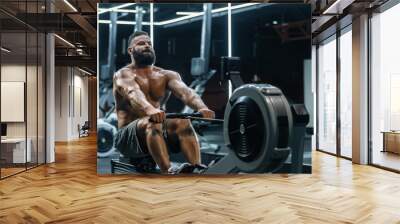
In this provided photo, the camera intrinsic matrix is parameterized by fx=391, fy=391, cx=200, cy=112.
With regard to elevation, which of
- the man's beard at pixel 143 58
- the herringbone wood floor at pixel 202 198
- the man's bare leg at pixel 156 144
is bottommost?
the herringbone wood floor at pixel 202 198

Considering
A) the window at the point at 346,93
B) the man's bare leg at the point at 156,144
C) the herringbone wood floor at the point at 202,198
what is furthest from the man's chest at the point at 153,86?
the window at the point at 346,93

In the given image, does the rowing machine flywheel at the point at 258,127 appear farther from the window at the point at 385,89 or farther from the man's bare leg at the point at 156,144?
the window at the point at 385,89

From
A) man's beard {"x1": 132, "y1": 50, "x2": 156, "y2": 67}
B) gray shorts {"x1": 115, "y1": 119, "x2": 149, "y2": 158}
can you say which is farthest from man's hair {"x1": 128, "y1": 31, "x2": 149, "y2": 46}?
gray shorts {"x1": 115, "y1": 119, "x2": 149, "y2": 158}

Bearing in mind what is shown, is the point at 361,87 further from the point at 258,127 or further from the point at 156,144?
the point at 156,144

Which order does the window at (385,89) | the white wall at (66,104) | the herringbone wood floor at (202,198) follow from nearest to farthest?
1. the herringbone wood floor at (202,198)
2. the window at (385,89)
3. the white wall at (66,104)

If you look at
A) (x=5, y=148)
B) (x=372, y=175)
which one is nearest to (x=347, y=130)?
(x=372, y=175)

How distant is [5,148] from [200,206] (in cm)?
431

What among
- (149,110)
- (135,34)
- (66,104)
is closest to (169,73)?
(149,110)

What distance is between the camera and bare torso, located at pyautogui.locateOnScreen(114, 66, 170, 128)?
20.5ft

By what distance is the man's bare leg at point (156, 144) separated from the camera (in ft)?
20.4

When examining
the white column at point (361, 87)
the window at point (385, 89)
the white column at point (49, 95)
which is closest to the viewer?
the window at point (385, 89)

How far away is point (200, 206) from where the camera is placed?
4.48 m

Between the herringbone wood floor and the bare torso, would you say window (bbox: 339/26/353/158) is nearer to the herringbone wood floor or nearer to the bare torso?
the herringbone wood floor

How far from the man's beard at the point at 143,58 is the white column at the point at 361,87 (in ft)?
14.4
